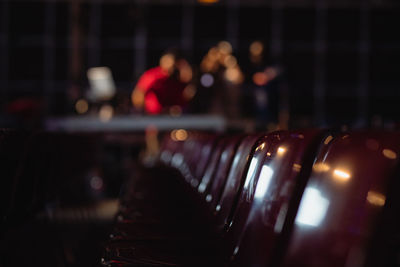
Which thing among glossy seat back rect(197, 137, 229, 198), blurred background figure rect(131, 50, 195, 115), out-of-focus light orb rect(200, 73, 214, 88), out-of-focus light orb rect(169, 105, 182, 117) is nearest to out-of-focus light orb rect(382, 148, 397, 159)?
glossy seat back rect(197, 137, 229, 198)

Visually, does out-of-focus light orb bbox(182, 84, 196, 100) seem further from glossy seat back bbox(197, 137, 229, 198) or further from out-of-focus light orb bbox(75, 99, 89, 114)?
glossy seat back bbox(197, 137, 229, 198)

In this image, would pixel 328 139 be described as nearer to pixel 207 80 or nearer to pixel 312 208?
pixel 312 208

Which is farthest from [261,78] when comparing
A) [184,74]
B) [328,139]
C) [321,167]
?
[321,167]

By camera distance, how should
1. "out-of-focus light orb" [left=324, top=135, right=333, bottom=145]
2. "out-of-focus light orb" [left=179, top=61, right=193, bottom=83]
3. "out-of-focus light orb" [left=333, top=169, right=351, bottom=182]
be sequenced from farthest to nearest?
"out-of-focus light orb" [left=179, top=61, right=193, bottom=83] → "out-of-focus light orb" [left=324, top=135, right=333, bottom=145] → "out-of-focus light orb" [left=333, top=169, right=351, bottom=182]

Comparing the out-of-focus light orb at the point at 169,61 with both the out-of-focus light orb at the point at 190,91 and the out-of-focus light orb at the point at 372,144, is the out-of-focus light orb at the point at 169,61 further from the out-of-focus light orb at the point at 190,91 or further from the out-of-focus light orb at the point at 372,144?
the out-of-focus light orb at the point at 372,144

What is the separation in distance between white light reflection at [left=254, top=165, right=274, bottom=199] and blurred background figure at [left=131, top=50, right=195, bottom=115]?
4.38 m

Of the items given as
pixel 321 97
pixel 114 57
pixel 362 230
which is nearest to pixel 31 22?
pixel 114 57

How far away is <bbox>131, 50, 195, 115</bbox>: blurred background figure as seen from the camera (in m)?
5.48

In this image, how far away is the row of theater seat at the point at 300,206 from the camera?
2.15ft

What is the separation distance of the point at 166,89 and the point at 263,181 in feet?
14.5

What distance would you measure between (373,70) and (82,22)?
5571 mm

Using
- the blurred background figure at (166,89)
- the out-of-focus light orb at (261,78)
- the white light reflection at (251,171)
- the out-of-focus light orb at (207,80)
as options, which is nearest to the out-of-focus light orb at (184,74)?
the blurred background figure at (166,89)

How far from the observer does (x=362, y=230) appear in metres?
0.65

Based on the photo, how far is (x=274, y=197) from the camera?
1014 millimetres
